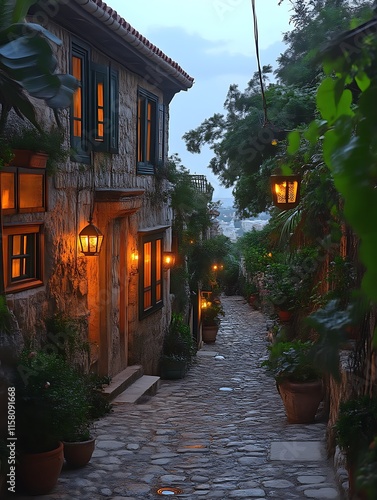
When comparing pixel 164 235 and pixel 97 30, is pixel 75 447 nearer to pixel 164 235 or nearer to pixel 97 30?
pixel 97 30

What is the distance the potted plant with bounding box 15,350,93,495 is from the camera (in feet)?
17.2

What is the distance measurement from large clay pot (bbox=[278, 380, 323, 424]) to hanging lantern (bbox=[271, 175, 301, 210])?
2326 mm

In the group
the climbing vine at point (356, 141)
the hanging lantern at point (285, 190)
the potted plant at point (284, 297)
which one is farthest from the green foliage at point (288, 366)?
the climbing vine at point (356, 141)

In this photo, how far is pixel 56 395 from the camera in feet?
17.5

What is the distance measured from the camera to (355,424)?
436cm

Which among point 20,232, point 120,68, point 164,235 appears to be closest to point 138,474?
point 20,232

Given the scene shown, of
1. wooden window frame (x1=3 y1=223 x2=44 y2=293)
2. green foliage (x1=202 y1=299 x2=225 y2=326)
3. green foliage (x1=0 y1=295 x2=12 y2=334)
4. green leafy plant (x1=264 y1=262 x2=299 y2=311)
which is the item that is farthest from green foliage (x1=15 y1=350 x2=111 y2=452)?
green foliage (x1=202 y1=299 x2=225 y2=326)

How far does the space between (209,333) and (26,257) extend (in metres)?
13.1

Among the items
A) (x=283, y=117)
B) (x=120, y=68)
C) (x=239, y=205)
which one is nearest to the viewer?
(x=120, y=68)

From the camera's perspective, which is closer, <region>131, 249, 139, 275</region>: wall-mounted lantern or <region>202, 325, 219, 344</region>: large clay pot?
<region>131, 249, 139, 275</region>: wall-mounted lantern

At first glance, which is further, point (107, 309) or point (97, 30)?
point (107, 309)

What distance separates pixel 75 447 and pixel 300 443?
8.32ft

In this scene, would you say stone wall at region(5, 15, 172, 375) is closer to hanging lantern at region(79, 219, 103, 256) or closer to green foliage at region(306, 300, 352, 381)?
hanging lantern at region(79, 219, 103, 256)

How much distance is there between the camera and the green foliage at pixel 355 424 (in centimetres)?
430
